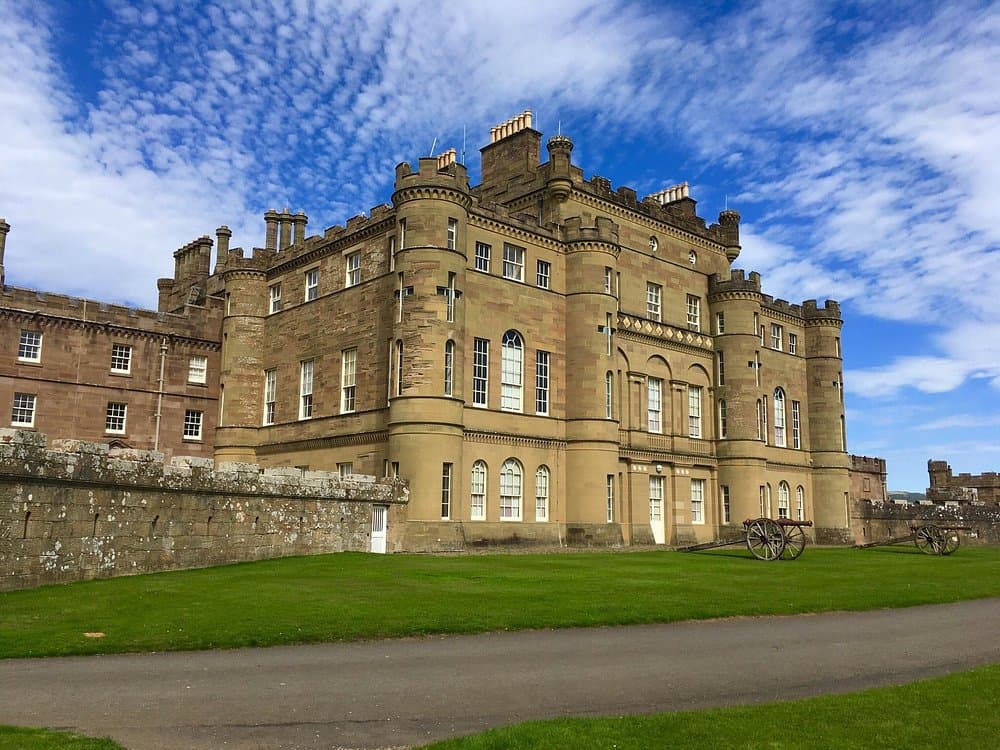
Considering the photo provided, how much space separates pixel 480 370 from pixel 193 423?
1690cm

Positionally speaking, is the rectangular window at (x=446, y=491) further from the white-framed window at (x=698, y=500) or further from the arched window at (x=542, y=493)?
the white-framed window at (x=698, y=500)

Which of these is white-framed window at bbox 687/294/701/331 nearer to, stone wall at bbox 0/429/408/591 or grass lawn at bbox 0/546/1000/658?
grass lawn at bbox 0/546/1000/658

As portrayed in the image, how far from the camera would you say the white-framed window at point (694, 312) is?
4369cm

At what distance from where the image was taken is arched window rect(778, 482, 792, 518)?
47156mm

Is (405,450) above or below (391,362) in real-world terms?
A: below

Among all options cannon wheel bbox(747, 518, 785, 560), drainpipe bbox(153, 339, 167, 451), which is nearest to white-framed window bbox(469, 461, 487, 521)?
cannon wheel bbox(747, 518, 785, 560)

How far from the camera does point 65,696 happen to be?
952cm

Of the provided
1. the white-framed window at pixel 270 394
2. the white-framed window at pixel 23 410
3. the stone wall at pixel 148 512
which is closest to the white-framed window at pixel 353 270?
the white-framed window at pixel 270 394

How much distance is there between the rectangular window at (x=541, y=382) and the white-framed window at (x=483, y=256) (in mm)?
4245

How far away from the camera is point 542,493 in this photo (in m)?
35.2

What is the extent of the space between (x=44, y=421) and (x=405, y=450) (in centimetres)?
1834

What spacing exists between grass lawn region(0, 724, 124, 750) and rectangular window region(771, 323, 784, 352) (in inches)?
1788

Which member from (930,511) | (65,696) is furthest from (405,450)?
(930,511)

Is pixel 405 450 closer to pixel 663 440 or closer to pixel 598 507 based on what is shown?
pixel 598 507
